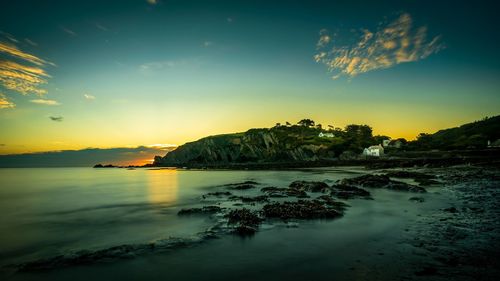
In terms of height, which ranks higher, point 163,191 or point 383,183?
point 383,183

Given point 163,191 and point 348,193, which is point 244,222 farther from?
point 163,191

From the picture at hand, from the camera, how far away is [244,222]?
14180 millimetres

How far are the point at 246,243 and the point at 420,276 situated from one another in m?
6.18

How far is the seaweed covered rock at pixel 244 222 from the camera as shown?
13.0 meters

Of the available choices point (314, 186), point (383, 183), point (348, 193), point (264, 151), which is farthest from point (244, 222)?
point (264, 151)

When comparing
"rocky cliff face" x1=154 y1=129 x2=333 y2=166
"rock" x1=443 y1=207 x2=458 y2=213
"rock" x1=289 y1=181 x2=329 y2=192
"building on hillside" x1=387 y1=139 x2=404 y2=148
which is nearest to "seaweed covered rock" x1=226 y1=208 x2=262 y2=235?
"rock" x1=443 y1=207 x2=458 y2=213

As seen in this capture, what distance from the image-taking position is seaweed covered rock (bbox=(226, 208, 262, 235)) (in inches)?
513

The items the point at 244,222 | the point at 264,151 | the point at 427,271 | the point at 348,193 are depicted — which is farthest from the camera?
the point at 264,151

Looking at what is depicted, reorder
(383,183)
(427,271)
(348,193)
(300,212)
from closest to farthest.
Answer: (427,271) → (300,212) → (348,193) → (383,183)

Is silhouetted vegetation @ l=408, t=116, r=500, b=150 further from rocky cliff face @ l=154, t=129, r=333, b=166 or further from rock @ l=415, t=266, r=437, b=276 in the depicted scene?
rock @ l=415, t=266, r=437, b=276

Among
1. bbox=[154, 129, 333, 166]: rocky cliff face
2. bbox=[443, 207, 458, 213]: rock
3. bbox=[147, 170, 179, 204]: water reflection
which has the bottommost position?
bbox=[147, 170, 179, 204]: water reflection

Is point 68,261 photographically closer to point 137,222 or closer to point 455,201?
point 137,222

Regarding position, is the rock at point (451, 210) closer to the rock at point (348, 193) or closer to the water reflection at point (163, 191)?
the rock at point (348, 193)

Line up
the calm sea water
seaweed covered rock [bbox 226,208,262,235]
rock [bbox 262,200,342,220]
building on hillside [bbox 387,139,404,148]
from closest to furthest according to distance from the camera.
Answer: the calm sea water → seaweed covered rock [bbox 226,208,262,235] → rock [bbox 262,200,342,220] → building on hillside [bbox 387,139,404,148]
